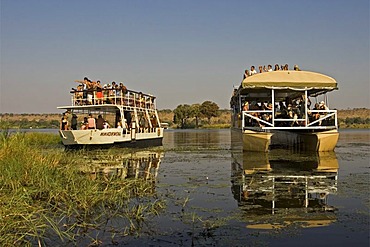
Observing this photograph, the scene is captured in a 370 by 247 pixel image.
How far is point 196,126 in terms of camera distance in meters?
85.1

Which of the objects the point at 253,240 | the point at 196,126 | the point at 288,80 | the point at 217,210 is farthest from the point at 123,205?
the point at 196,126

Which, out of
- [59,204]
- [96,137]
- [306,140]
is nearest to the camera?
[59,204]

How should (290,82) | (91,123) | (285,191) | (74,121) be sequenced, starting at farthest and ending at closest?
(74,121)
(91,123)
(290,82)
(285,191)

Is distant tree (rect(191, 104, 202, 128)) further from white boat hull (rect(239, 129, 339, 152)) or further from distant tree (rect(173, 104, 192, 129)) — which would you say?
white boat hull (rect(239, 129, 339, 152))

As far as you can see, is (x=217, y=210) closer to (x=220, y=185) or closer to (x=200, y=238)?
(x=200, y=238)

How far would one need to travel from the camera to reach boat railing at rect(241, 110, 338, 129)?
58.0 ft

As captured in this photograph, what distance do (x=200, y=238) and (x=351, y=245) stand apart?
179 cm

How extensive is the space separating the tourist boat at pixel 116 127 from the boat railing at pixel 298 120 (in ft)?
22.0

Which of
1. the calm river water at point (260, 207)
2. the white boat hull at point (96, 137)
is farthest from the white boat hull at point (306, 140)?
the white boat hull at point (96, 137)

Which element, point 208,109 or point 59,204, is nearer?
point 59,204

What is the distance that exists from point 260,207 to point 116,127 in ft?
59.4

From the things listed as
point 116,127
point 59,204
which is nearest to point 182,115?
point 116,127

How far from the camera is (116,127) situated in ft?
80.2

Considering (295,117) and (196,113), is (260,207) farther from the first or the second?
(196,113)
